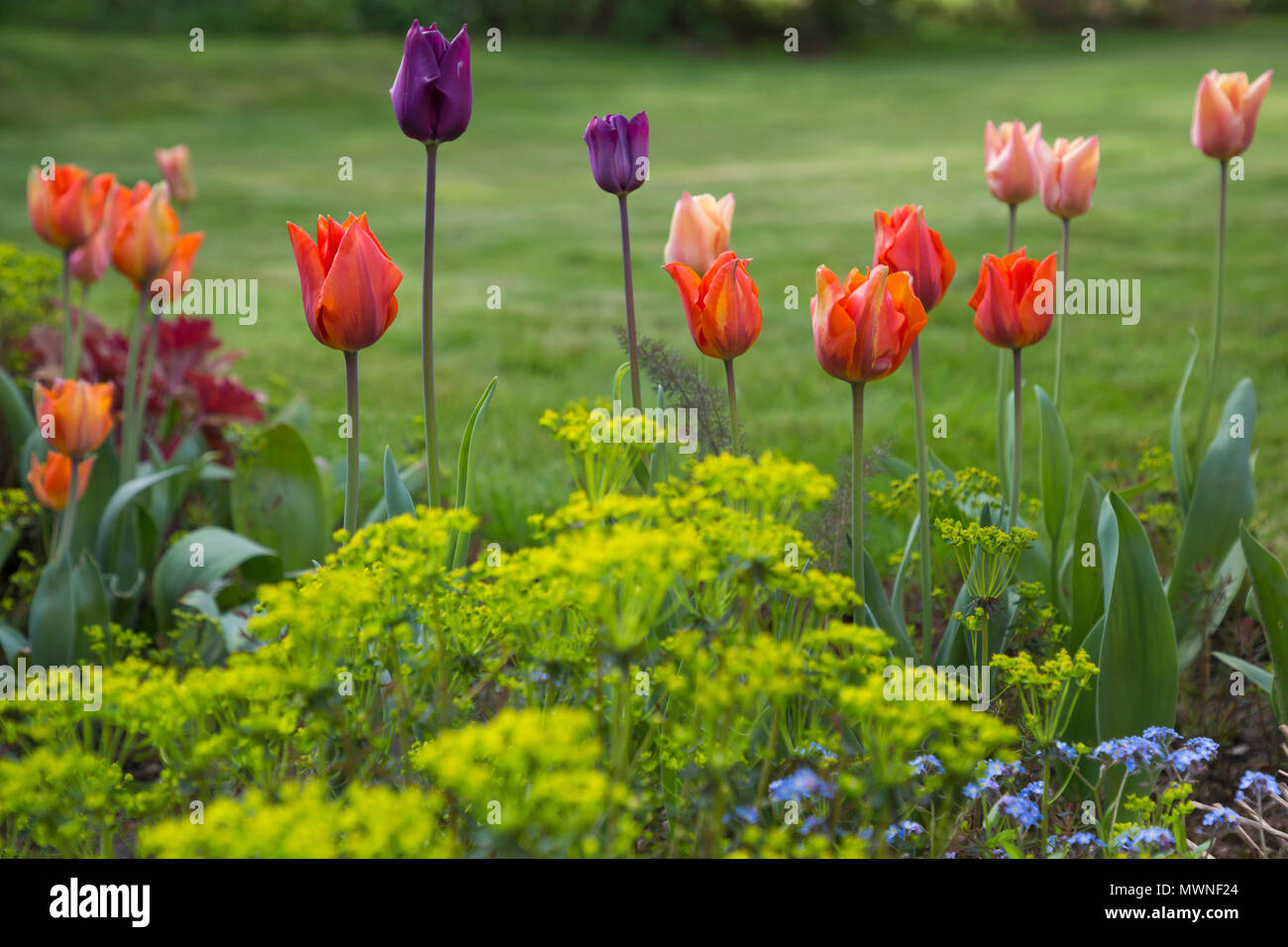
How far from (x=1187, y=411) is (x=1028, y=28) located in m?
24.4

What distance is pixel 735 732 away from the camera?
1507mm

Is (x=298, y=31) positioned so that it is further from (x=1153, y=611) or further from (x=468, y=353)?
(x=1153, y=611)

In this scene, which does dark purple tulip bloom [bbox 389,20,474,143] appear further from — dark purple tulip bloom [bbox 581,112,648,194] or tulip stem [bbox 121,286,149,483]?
tulip stem [bbox 121,286,149,483]

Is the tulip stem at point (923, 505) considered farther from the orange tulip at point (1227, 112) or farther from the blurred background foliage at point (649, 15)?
the blurred background foliage at point (649, 15)

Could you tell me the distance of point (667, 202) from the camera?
32.5 ft

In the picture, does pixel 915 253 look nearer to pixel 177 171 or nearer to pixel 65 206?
pixel 65 206

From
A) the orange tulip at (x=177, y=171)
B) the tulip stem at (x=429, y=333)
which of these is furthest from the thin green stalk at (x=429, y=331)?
the orange tulip at (x=177, y=171)

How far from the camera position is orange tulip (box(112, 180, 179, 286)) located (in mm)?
2559

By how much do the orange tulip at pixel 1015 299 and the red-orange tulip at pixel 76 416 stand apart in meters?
1.70

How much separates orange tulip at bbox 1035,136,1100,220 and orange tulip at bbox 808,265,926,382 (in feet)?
3.05

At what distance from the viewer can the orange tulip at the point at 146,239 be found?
2559 millimetres

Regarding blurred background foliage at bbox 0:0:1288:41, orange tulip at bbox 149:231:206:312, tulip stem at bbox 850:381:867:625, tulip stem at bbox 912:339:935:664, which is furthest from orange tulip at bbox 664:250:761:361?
blurred background foliage at bbox 0:0:1288:41

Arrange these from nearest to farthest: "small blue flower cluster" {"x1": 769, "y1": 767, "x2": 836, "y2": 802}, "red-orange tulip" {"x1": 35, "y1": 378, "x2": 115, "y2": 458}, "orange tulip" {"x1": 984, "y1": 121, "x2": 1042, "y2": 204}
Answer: "small blue flower cluster" {"x1": 769, "y1": 767, "x2": 836, "y2": 802} → "red-orange tulip" {"x1": 35, "y1": 378, "x2": 115, "y2": 458} → "orange tulip" {"x1": 984, "y1": 121, "x2": 1042, "y2": 204}
